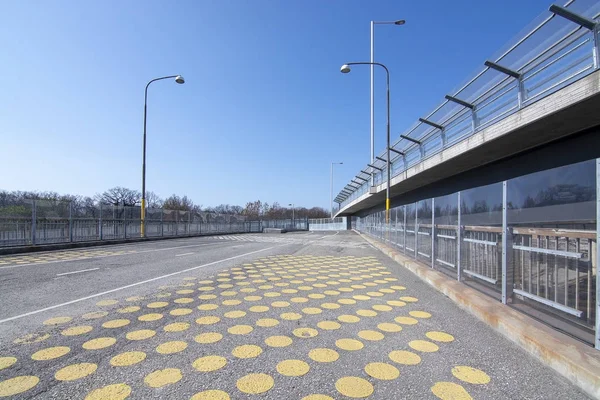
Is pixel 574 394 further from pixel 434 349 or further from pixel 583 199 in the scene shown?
pixel 583 199

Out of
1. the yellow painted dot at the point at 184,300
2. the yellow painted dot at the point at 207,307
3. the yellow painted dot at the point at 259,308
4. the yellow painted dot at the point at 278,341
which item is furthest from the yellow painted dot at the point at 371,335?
the yellow painted dot at the point at 184,300

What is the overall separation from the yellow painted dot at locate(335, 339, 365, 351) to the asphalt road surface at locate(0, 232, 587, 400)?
0.01 m

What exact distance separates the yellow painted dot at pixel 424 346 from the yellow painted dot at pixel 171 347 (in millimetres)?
2575

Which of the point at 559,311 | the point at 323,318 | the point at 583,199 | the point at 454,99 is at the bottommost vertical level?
the point at 323,318

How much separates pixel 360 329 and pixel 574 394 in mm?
2152

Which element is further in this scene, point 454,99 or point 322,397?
point 454,99

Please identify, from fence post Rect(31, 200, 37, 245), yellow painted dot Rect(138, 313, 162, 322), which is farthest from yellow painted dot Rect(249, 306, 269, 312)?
fence post Rect(31, 200, 37, 245)

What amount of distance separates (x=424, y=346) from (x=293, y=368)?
5.28ft

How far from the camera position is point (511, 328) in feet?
12.6

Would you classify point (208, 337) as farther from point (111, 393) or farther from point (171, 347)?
point (111, 393)

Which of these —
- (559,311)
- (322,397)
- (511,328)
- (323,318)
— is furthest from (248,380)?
(559,311)

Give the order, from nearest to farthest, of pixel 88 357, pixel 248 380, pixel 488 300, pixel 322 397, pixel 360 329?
pixel 322 397, pixel 248 380, pixel 88 357, pixel 360 329, pixel 488 300

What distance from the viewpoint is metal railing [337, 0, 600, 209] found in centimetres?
795

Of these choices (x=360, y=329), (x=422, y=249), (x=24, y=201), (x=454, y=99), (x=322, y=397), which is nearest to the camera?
(x=322, y=397)
